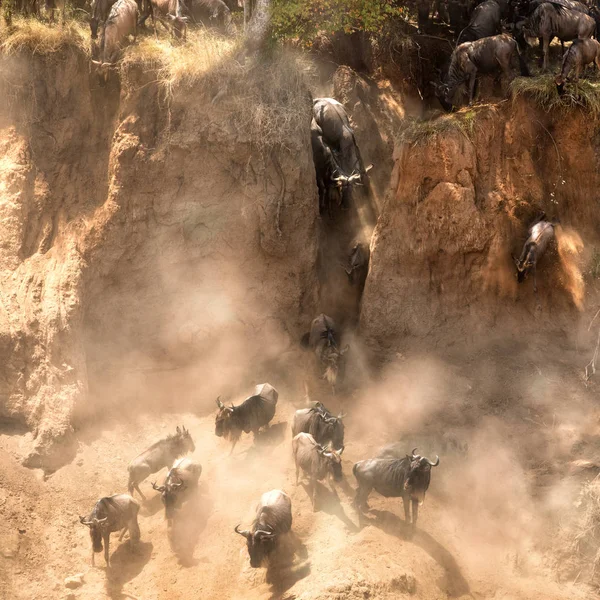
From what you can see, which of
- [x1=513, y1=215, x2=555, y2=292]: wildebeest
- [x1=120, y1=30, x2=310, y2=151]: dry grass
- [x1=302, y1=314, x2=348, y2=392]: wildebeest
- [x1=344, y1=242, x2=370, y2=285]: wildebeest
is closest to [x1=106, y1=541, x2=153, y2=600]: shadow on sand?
[x1=302, y1=314, x2=348, y2=392]: wildebeest

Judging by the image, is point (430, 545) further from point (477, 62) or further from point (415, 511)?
point (477, 62)

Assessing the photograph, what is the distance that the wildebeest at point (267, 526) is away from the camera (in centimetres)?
952

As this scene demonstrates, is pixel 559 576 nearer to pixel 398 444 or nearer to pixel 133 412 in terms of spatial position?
pixel 398 444

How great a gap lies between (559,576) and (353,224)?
27.9 feet

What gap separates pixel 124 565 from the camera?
10242 millimetres

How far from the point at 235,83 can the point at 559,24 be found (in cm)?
655

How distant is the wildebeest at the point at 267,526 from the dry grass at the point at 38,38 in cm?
966

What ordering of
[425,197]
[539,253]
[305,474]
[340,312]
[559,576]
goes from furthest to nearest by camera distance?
1. [340,312]
2. [425,197]
3. [539,253]
4. [305,474]
5. [559,576]

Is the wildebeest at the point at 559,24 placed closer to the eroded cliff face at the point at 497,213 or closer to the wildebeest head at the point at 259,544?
the eroded cliff face at the point at 497,213

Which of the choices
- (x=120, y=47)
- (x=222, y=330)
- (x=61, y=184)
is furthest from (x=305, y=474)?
(x=120, y=47)

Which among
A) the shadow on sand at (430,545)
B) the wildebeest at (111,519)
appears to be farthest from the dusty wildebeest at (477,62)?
the wildebeest at (111,519)

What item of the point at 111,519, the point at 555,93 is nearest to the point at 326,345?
the point at 111,519

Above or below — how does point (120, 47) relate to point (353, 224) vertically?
above

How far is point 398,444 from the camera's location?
452 inches
